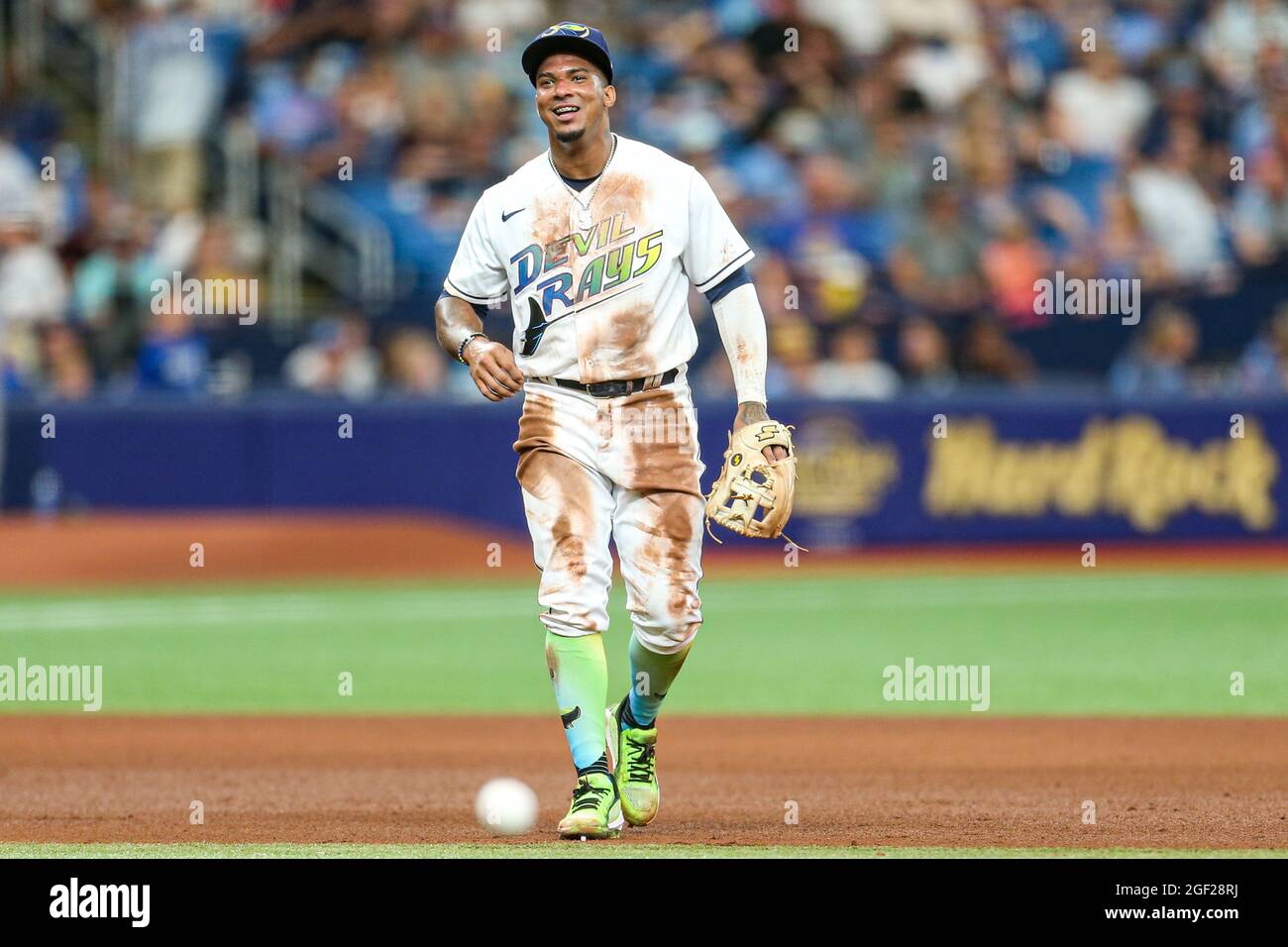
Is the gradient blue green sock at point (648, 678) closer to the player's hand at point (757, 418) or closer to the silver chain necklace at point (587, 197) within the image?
the player's hand at point (757, 418)

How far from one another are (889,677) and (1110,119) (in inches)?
387

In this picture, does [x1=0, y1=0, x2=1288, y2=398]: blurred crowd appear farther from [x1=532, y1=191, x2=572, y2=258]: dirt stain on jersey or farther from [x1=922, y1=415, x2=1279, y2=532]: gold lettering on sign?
[x1=532, y1=191, x2=572, y2=258]: dirt stain on jersey

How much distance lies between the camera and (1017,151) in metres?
19.2

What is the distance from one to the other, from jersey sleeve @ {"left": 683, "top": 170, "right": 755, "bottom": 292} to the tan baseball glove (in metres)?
0.50

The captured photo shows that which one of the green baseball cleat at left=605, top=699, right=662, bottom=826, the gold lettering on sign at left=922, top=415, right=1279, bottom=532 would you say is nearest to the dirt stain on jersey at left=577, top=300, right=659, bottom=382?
the green baseball cleat at left=605, top=699, right=662, bottom=826

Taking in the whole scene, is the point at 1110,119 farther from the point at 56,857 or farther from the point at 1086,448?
the point at 56,857

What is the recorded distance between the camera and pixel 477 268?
663 cm

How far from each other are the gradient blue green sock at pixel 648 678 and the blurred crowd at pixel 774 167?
10.4 metres

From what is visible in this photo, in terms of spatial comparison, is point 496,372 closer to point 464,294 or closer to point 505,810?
point 464,294

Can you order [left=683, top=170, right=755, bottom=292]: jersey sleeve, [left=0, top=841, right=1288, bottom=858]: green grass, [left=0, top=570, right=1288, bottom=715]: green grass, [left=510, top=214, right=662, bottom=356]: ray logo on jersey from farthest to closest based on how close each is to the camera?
[left=0, top=570, right=1288, bottom=715]: green grass, [left=683, top=170, right=755, bottom=292]: jersey sleeve, [left=510, top=214, right=662, bottom=356]: ray logo on jersey, [left=0, top=841, right=1288, bottom=858]: green grass

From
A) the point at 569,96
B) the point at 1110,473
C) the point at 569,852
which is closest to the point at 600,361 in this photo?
the point at 569,96

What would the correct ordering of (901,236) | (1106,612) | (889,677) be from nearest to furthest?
(889,677) < (1106,612) < (901,236)

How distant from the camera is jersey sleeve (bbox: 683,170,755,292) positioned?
6.53 metres
